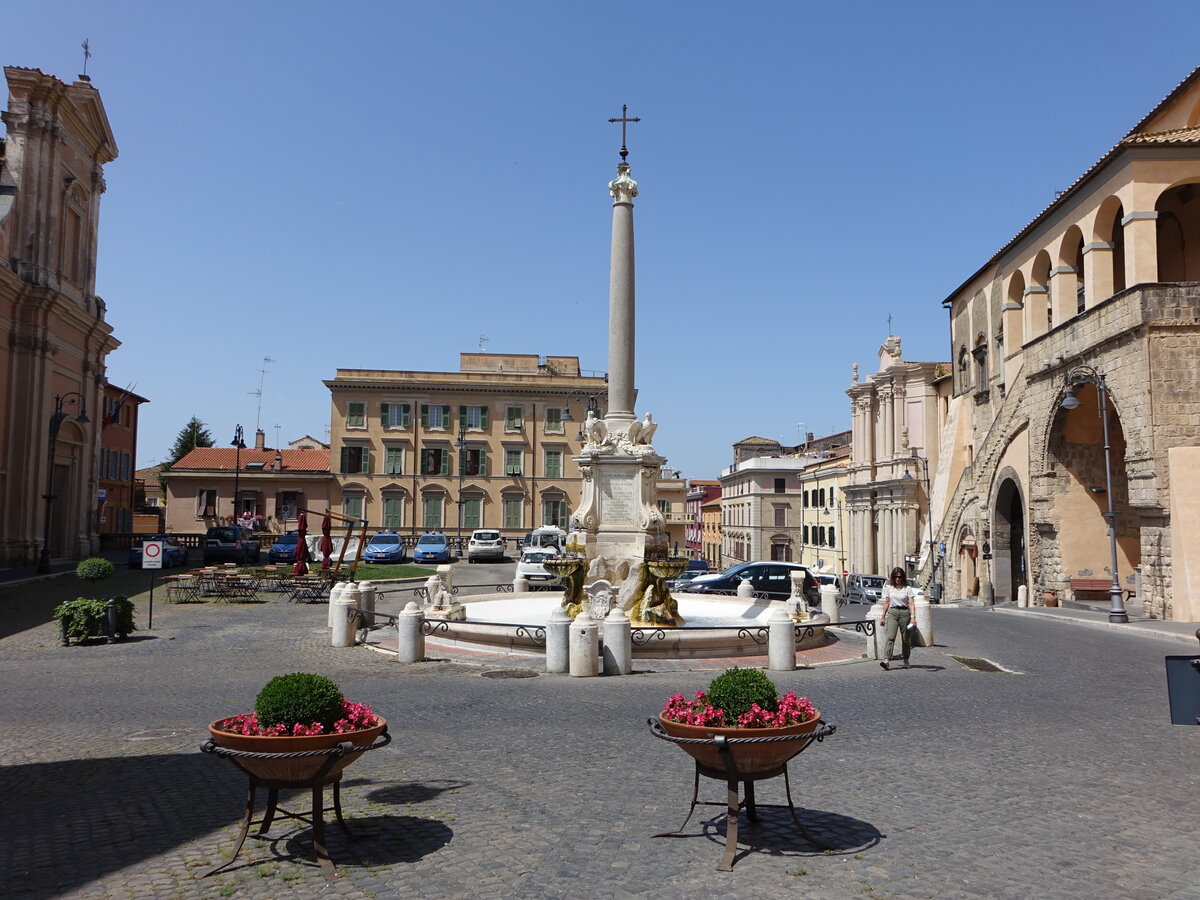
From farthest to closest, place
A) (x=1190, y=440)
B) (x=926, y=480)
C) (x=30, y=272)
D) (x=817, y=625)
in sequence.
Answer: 1. (x=926, y=480)
2. (x=30, y=272)
3. (x=1190, y=440)
4. (x=817, y=625)

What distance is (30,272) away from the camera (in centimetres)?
3522

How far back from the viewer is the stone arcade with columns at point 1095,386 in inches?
914

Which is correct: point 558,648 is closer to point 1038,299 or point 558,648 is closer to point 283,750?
point 283,750

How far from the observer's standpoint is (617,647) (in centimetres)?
1291

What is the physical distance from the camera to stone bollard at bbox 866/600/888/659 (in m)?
14.3

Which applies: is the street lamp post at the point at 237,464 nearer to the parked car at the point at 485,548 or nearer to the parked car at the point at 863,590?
the parked car at the point at 485,548

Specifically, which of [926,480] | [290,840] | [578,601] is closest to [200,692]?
[290,840]

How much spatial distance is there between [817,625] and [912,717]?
17.3 ft

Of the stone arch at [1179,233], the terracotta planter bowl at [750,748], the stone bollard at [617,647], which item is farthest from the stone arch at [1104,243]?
the terracotta planter bowl at [750,748]

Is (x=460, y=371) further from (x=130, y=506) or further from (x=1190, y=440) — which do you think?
(x=1190, y=440)

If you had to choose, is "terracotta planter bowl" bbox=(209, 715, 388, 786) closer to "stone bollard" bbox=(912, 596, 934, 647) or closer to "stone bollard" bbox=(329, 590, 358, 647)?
"stone bollard" bbox=(329, 590, 358, 647)

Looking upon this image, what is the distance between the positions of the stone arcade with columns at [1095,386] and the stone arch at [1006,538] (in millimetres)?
57

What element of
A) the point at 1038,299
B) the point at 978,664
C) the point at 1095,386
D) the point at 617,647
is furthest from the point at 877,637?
the point at 1038,299

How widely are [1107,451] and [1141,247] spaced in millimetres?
6871
